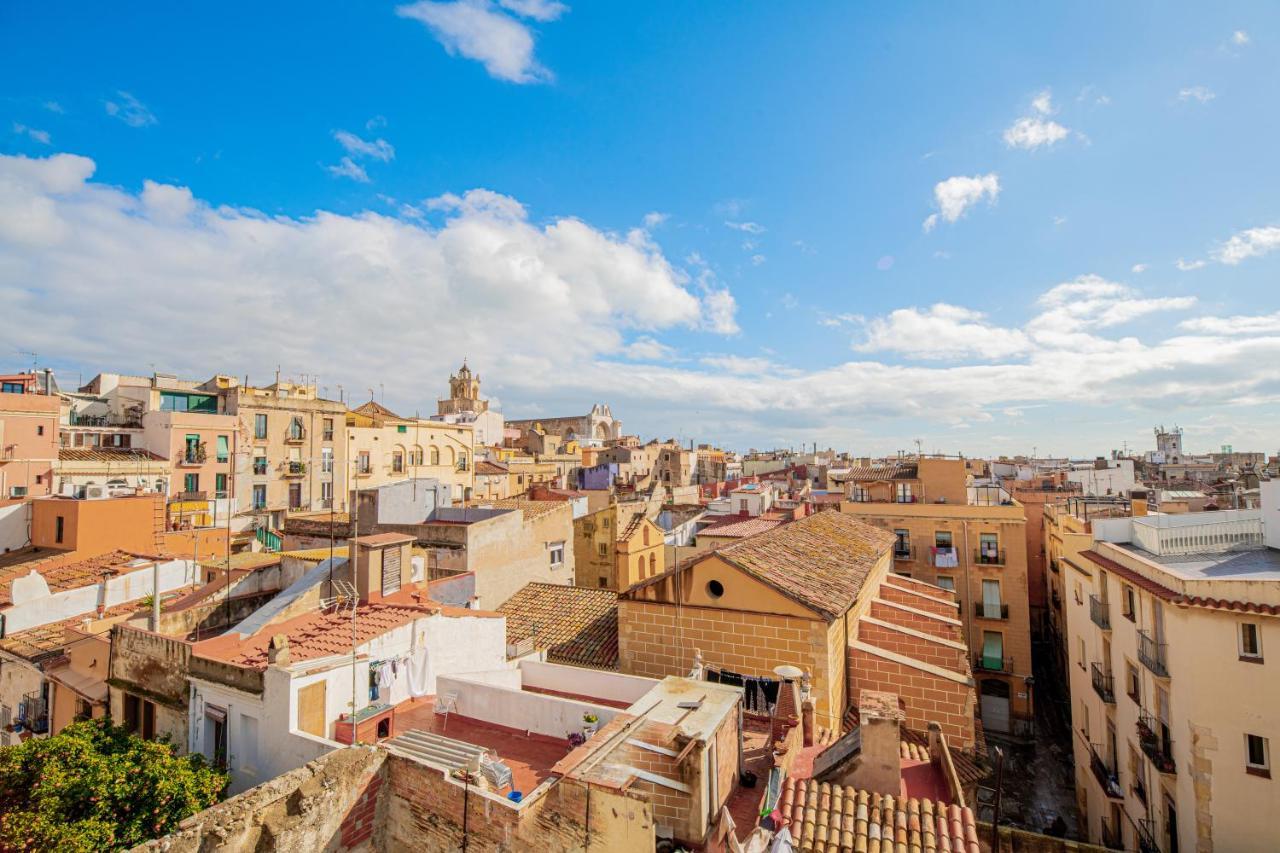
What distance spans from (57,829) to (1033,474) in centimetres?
6431

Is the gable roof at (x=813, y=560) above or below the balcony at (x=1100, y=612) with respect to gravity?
above

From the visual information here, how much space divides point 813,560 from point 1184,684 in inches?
300

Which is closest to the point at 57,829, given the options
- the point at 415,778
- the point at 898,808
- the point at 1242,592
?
the point at 415,778

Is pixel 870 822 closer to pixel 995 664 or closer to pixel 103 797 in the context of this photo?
pixel 103 797

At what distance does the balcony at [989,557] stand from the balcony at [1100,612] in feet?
37.6

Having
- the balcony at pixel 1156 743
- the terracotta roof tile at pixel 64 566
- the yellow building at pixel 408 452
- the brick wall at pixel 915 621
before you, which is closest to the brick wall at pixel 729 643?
the brick wall at pixel 915 621

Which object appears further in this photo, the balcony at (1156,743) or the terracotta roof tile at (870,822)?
the balcony at (1156,743)

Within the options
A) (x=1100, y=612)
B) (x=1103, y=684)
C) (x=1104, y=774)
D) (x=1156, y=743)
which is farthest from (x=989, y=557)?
(x=1156, y=743)

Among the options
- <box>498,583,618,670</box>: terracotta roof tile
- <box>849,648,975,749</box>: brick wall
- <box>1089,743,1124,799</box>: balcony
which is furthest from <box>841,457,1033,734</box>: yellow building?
<box>498,583,618,670</box>: terracotta roof tile

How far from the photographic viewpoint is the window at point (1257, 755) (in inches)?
419

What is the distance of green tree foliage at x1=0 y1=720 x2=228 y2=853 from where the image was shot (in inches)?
336

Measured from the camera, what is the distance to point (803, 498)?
1597 inches

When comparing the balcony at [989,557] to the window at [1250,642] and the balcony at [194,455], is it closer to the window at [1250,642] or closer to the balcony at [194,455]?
the window at [1250,642]

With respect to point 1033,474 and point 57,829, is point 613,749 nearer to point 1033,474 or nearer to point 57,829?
point 57,829
